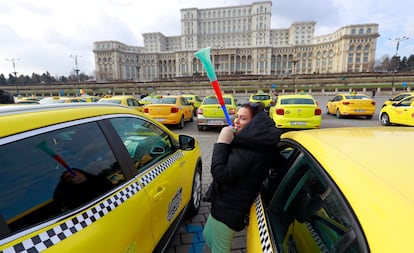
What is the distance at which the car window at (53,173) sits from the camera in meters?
1.00

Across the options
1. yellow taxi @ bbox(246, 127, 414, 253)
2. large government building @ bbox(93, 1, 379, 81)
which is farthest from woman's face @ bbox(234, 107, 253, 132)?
large government building @ bbox(93, 1, 379, 81)

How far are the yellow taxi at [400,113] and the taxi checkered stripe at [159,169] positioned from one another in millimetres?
10568

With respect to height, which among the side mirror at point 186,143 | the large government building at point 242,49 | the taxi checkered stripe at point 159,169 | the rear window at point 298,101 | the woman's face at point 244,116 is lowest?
the taxi checkered stripe at point 159,169

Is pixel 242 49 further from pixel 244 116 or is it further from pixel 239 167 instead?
pixel 239 167

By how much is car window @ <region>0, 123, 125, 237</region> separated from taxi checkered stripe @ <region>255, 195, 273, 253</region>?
1.03 metres

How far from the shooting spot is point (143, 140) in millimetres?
2451

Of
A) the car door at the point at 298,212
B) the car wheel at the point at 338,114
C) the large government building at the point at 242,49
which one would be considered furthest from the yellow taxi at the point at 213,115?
the large government building at the point at 242,49

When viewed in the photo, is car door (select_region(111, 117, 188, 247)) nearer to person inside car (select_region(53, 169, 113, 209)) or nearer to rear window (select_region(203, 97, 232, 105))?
person inside car (select_region(53, 169, 113, 209))

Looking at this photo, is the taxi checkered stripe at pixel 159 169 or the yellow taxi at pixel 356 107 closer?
the taxi checkered stripe at pixel 159 169

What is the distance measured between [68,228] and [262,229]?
1.18 meters

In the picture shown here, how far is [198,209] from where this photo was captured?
11.3 feet

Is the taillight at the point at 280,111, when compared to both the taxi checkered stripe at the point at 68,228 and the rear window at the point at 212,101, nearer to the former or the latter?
the rear window at the point at 212,101

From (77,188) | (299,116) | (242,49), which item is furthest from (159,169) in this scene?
(242,49)

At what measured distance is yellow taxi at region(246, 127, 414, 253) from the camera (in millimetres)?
817
